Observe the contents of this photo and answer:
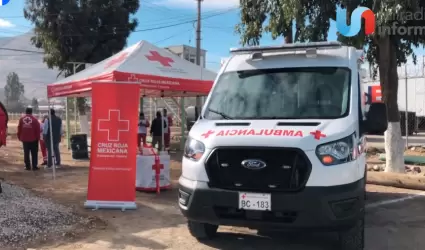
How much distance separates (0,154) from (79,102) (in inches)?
258

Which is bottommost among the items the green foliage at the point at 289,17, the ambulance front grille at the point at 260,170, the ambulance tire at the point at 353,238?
the ambulance tire at the point at 353,238

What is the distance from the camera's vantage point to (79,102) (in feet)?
80.9

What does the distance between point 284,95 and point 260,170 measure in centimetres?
122

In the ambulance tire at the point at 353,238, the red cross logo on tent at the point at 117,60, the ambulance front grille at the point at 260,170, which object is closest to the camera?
the ambulance front grille at the point at 260,170

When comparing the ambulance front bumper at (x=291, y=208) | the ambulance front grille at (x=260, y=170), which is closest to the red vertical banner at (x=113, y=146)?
the ambulance front bumper at (x=291, y=208)

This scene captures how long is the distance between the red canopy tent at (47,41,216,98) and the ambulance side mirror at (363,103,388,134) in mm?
6289

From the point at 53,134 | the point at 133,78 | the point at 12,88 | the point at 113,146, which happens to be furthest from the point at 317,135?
the point at 12,88

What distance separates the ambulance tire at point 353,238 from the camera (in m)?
5.08

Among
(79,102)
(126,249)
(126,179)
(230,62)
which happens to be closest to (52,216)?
(126,179)

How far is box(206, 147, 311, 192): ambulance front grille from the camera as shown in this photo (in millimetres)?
4750

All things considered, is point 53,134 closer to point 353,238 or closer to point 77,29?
point 353,238

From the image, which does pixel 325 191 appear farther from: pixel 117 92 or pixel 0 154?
pixel 0 154

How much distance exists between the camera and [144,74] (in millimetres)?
11078

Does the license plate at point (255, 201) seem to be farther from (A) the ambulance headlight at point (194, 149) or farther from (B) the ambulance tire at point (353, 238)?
A: (B) the ambulance tire at point (353, 238)
